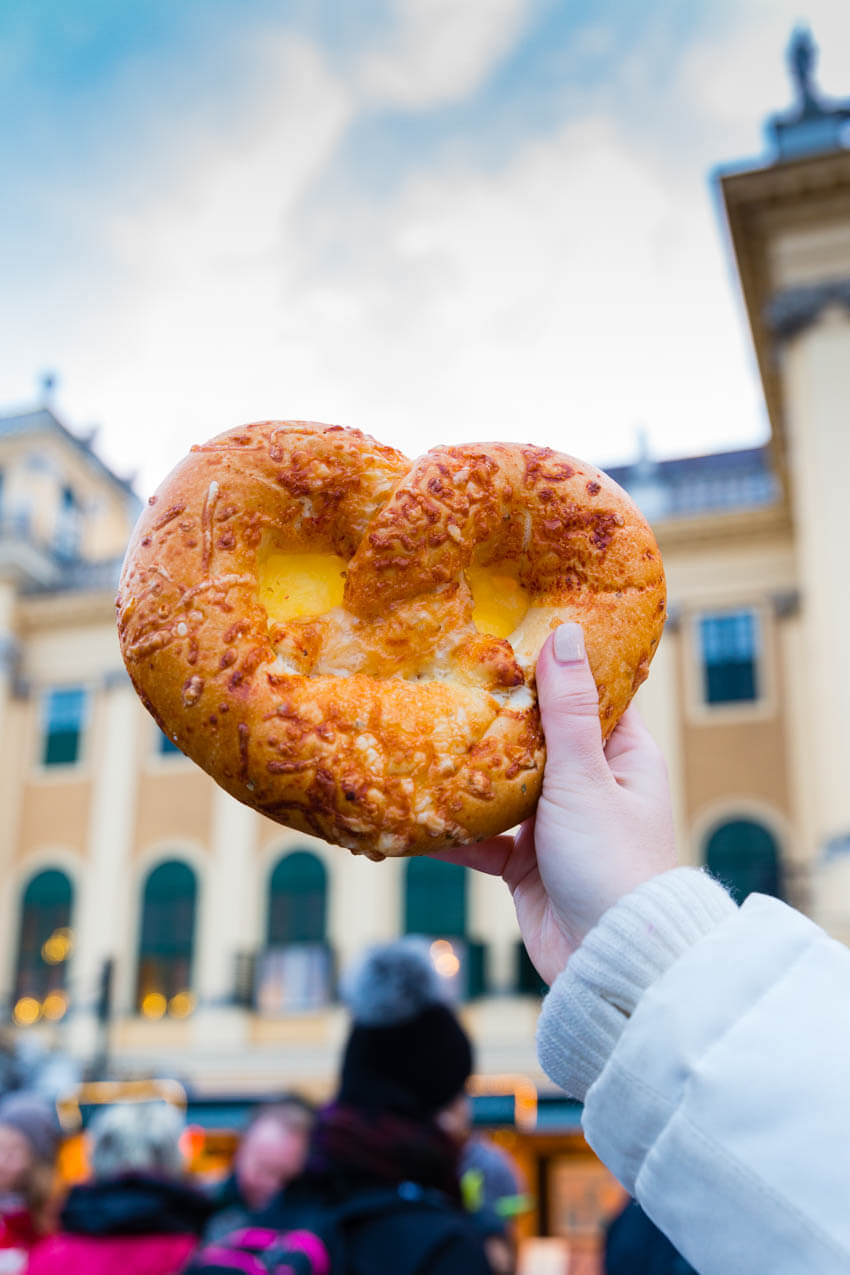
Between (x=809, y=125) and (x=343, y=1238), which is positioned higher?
(x=809, y=125)

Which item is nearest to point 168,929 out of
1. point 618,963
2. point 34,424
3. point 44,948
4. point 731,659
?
point 44,948

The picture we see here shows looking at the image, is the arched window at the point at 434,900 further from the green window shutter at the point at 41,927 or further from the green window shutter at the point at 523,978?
the green window shutter at the point at 41,927

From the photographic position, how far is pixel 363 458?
1.61 metres

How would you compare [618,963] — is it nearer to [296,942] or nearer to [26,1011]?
[296,942]

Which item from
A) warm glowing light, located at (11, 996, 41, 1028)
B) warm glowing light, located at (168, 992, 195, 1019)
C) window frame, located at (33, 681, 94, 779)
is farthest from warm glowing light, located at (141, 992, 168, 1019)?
window frame, located at (33, 681, 94, 779)

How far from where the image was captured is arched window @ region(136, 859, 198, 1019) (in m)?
19.1

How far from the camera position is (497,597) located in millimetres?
1702

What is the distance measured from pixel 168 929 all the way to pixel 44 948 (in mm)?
2230

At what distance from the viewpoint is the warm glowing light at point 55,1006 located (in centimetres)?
1916

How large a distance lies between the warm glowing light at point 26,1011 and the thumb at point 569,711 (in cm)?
1946

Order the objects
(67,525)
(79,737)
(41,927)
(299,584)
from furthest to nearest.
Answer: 1. (67,525)
2. (79,737)
3. (41,927)
4. (299,584)

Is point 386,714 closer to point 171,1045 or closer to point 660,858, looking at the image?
point 660,858

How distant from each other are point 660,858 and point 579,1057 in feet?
0.85

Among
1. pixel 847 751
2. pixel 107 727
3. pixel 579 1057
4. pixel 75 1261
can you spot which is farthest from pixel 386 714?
pixel 107 727
